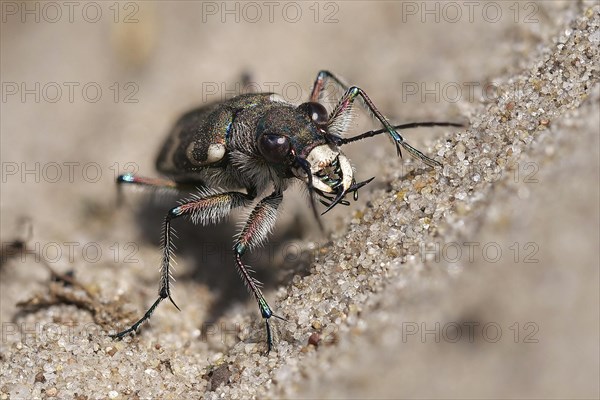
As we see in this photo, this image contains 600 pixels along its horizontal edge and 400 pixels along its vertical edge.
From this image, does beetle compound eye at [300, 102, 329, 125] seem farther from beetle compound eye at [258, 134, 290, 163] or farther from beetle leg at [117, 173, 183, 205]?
beetle leg at [117, 173, 183, 205]

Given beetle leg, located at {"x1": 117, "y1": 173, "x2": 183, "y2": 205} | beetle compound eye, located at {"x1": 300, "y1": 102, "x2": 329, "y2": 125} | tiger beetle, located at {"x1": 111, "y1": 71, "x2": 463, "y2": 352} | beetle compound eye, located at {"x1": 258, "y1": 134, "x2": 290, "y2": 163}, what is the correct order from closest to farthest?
1. tiger beetle, located at {"x1": 111, "y1": 71, "x2": 463, "y2": 352}
2. beetle compound eye, located at {"x1": 258, "y1": 134, "x2": 290, "y2": 163}
3. beetle compound eye, located at {"x1": 300, "y1": 102, "x2": 329, "y2": 125}
4. beetle leg, located at {"x1": 117, "y1": 173, "x2": 183, "y2": 205}

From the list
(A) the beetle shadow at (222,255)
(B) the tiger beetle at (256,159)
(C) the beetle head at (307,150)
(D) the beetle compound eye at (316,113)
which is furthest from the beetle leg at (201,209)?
(D) the beetle compound eye at (316,113)

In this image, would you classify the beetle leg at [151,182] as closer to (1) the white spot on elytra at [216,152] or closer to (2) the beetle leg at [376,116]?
(1) the white spot on elytra at [216,152]

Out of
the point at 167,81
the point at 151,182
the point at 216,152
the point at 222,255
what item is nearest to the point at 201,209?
the point at 216,152

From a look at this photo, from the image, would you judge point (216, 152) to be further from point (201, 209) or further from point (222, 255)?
point (222, 255)

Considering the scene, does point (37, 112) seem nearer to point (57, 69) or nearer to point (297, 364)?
point (57, 69)

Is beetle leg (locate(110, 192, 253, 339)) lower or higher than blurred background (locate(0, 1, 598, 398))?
lower

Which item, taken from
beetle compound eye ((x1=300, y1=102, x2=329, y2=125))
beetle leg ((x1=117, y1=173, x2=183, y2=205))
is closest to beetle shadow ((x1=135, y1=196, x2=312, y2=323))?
beetle leg ((x1=117, y1=173, x2=183, y2=205))
